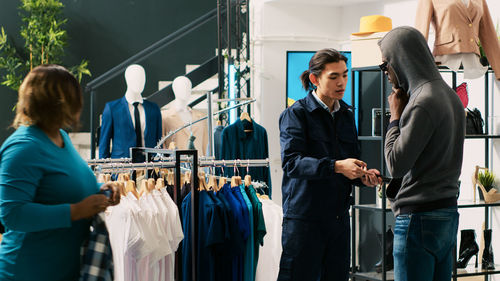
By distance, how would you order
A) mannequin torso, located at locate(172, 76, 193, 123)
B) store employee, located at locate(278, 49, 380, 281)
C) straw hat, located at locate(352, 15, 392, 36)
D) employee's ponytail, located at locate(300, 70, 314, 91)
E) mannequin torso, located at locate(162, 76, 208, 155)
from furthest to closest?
mannequin torso, located at locate(172, 76, 193, 123), mannequin torso, located at locate(162, 76, 208, 155), straw hat, located at locate(352, 15, 392, 36), employee's ponytail, located at locate(300, 70, 314, 91), store employee, located at locate(278, 49, 380, 281)

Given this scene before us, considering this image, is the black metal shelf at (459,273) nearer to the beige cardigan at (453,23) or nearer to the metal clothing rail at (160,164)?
the beige cardigan at (453,23)

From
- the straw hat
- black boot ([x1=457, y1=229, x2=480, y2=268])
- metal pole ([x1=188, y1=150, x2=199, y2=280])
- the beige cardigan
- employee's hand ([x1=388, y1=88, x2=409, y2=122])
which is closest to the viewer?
employee's hand ([x1=388, y1=88, x2=409, y2=122])

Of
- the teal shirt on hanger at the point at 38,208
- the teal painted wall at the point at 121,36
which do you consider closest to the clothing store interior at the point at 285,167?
the teal shirt on hanger at the point at 38,208

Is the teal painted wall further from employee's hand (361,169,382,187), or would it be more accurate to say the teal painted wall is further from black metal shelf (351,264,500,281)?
employee's hand (361,169,382,187)

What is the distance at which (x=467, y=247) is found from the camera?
483cm

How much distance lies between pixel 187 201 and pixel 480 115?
270cm

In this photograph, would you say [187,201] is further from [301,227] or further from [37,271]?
[37,271]

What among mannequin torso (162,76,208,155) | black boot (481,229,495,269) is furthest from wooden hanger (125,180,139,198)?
black boot (481,229,495,269)

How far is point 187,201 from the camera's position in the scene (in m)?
3.24

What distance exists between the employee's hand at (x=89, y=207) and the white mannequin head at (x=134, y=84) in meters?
3.67

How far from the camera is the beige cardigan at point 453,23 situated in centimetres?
425

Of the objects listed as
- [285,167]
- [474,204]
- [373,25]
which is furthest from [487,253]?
[285,167]

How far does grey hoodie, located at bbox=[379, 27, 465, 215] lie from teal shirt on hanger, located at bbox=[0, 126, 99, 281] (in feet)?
3.80

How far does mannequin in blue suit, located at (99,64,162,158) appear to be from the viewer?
5277 mm
